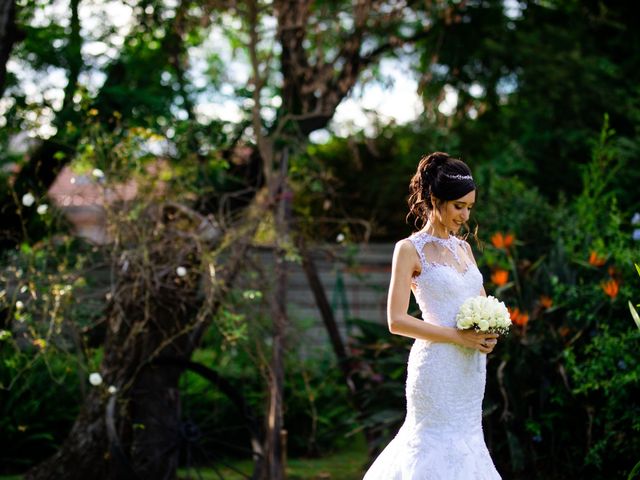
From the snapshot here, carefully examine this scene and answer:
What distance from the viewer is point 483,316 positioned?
3854 mm

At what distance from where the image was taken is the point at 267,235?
6.77 meters

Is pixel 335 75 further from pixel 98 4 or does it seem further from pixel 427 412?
pixel 427 412

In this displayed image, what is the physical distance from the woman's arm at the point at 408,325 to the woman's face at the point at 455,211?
23 centimetres

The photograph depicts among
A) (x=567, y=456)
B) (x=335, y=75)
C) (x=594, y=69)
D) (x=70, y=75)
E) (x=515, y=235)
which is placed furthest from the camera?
(x=594, y=69)

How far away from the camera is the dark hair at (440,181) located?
153 inches

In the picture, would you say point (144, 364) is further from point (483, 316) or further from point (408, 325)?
point (483, 316)

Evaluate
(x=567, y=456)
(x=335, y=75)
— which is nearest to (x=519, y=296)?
(x=567, y=456)

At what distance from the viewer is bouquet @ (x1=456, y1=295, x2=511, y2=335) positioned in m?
3.85

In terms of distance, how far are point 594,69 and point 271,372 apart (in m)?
5.54

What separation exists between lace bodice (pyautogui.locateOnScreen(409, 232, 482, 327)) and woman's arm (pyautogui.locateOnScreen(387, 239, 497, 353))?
0.09 metres

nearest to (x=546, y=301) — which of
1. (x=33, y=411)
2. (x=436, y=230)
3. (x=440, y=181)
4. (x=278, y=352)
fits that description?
(x=278, y=352)

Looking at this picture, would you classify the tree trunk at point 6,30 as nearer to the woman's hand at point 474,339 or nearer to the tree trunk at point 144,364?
the tree trunk at point 144,364

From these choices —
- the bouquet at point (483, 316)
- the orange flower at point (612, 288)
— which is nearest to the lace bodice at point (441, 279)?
the bouquet at point (483, 316)

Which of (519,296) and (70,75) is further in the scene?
(70,75)
